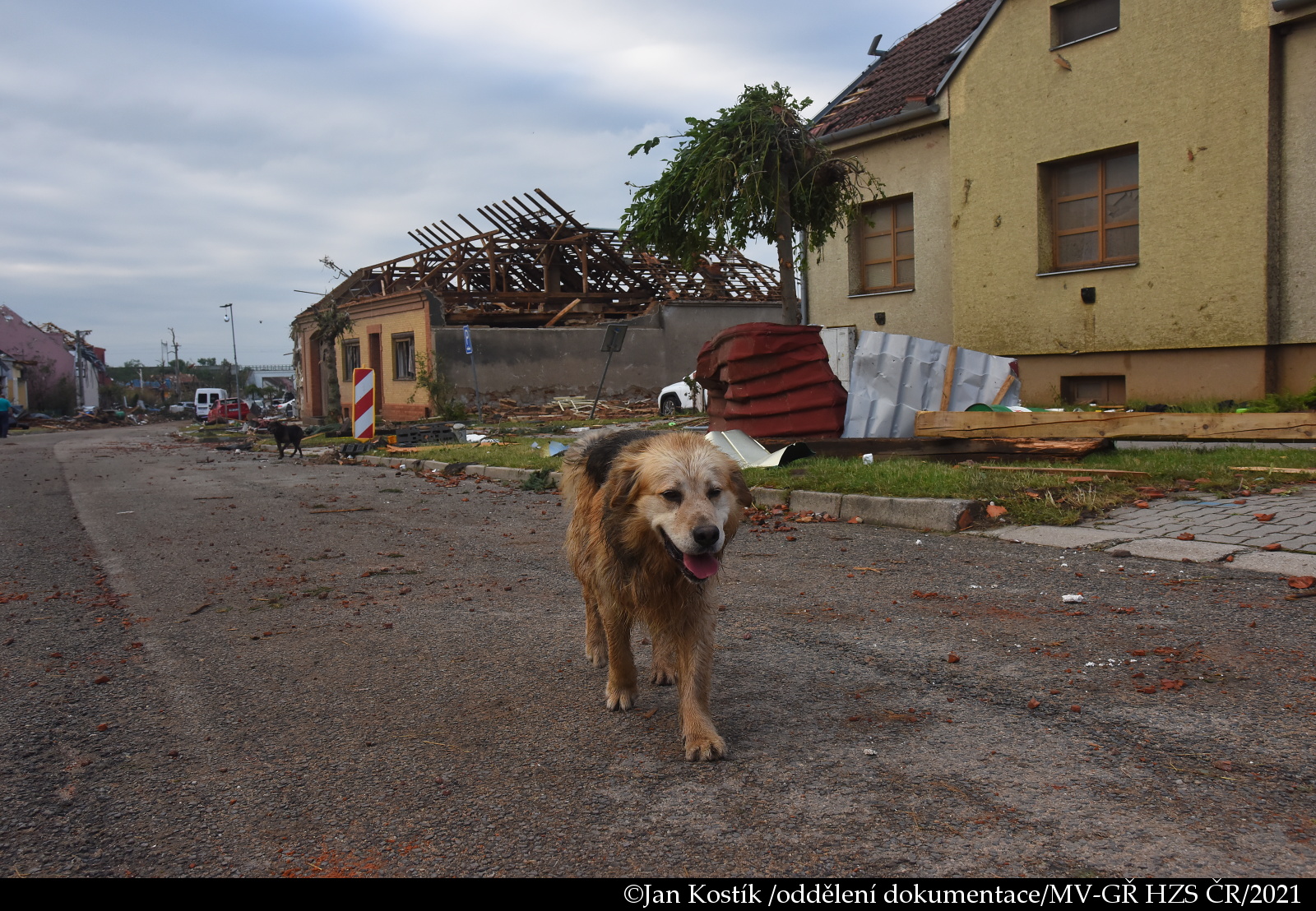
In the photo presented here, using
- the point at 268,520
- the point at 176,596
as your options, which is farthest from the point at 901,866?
the point at 268,520

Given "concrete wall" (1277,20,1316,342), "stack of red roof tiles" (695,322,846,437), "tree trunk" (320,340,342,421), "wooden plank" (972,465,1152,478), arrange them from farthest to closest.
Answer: "tree trunk" (320,340,342,421), "stack of red roof tiles" (695,322,846,437), "concrete wall" (1277,20,1316,342), "wooden plank" (972,465,1152,478)

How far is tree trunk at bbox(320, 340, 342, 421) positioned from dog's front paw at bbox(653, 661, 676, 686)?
3379 cm

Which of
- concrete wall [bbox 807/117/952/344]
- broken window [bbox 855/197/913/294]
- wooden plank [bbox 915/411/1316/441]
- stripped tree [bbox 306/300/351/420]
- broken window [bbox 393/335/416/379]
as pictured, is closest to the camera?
wooden plank [bbox 915/411/1316/441]

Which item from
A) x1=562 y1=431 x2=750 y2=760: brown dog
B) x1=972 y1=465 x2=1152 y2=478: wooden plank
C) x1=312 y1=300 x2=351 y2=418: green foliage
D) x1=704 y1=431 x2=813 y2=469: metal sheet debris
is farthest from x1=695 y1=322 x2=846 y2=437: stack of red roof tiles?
x1=312 y1=300 x2=351 y2=418: green foliage

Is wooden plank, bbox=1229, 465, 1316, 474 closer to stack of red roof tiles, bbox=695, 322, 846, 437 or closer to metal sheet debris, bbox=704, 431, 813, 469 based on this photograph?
metal sheet debris, bbox=704, 431, 813, 469

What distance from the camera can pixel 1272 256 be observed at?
1178 cm

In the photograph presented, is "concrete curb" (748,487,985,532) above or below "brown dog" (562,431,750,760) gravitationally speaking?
below

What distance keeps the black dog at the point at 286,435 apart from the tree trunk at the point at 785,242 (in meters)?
11.7

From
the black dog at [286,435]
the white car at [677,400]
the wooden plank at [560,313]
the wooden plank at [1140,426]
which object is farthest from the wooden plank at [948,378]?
the wooden plank at [560,313]

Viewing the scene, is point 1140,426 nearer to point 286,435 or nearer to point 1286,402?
point 1286,402

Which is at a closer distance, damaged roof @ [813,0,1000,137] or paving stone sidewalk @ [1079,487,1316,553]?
paving stone sidewalk @ [1079,487,1316,553]

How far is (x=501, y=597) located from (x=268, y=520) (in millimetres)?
4696

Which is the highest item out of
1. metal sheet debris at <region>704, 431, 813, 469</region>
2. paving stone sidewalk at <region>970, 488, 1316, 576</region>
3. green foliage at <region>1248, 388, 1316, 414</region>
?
green foliage at <region>1248, 388, 1316, 414</region>

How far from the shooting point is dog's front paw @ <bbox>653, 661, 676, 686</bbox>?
3.98 m
